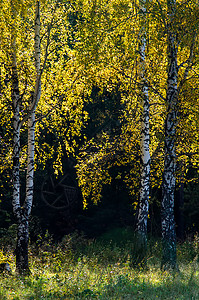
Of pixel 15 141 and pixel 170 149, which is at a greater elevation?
pixel 15 141

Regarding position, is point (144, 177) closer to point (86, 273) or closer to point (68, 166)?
point (86, 273)

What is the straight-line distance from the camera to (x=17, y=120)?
966cm

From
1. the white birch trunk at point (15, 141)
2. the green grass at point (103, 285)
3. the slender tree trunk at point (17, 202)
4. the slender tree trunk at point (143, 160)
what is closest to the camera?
the green grass at point (103, 285)

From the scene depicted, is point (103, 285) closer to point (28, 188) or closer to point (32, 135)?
point (28, 188)

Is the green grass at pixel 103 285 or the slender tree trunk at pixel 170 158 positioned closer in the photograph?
the green grass at pixel 103 285

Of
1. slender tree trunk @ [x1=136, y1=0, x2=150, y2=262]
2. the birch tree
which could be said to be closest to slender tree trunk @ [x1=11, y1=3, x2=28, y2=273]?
slender tree trunk @ [x1=136, y1=0, x2=150, y2=262]

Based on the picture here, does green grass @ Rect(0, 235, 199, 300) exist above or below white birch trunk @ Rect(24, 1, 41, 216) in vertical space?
below

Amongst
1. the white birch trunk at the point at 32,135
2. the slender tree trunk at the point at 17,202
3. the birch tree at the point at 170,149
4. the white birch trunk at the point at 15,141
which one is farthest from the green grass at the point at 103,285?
the white birch trunk at the point at 32,135

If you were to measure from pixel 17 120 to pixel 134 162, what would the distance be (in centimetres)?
447

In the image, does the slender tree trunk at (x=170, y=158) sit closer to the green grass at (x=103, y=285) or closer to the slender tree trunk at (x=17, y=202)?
the green grass at (x=103, y=285)

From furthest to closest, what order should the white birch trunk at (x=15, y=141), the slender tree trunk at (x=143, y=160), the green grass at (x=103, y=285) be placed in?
the slender tree trunk at (x=143, y=160) → the white birch trunk at (x=15, y=141) → the green grass at (x=103, y=285)

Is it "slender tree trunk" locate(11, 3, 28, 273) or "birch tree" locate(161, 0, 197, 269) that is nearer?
"slender tree trunk" locate(11, 3, 28, 273)

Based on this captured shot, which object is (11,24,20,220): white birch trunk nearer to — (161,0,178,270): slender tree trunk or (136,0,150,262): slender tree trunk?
(136,0,150,262): slender tree trunk

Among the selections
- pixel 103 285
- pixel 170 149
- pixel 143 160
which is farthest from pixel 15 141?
pixel 103 285
